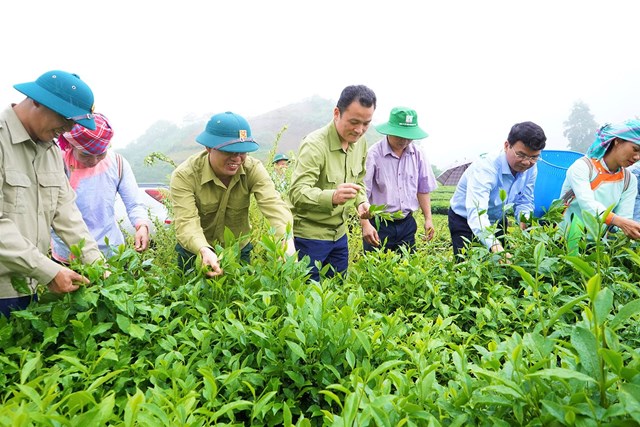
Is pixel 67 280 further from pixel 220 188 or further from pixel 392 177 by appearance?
pixel 392 177

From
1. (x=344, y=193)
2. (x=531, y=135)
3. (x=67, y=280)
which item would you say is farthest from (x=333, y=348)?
(x=531, y=135)

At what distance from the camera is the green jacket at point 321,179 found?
284 centimetres

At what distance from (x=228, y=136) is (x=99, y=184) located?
3.38ft

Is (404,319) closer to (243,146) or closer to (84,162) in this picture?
(243,146)

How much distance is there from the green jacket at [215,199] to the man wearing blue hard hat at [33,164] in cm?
50

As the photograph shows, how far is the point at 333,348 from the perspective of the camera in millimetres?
1253

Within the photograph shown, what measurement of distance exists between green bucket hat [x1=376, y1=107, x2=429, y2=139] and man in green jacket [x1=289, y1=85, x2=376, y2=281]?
15.1 inches

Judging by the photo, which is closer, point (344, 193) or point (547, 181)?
point (344, 193)

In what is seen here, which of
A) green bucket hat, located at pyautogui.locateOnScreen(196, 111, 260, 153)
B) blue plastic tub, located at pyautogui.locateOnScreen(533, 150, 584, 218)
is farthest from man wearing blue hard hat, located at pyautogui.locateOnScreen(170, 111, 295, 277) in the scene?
blue plastic tub, located at pyautogui.locateOnScreen(533, 150, 584, 218)

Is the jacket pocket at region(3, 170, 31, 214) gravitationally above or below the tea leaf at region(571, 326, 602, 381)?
below

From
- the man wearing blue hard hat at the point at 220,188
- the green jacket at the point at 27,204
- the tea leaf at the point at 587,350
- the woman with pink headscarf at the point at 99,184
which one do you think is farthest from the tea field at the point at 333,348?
the woman with pink headscarf at the point at 99,184

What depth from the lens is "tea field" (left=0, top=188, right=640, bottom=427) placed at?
31.7 inches

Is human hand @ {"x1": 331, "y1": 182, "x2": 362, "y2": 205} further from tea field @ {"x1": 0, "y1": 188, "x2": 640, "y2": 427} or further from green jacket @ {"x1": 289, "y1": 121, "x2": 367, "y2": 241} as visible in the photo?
tea field @ {"x1": 0, "y1": 188, "x2": 640, "y2": 427}

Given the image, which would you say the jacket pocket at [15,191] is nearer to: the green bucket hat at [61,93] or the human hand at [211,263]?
the green bucket hat at [61,93]
